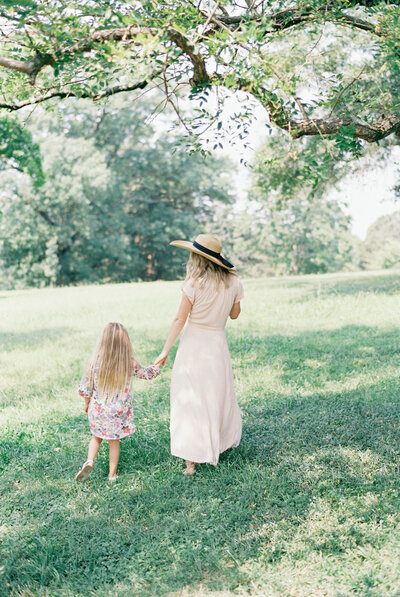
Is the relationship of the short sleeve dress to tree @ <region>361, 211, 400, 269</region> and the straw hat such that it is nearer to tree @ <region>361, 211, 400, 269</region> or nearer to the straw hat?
the straw hat

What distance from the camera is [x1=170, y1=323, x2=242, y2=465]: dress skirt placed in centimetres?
501

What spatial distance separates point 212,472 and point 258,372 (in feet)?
11.5

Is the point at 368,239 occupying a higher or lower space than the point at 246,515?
higher

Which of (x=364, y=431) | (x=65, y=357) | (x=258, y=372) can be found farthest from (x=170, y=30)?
(x=65, y=357)

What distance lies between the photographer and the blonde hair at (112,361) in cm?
493

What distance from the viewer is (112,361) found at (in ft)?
16.2

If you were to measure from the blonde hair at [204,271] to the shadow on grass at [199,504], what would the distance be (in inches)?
67.0

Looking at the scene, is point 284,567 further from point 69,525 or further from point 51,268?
point 51,268

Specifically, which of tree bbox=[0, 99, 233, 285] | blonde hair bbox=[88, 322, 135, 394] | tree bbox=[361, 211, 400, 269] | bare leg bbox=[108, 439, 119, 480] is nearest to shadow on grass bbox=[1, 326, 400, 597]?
bare leg bbox=[108, 439, 119, 480]

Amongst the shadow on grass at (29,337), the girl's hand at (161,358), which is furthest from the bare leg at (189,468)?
the shadow on grass at (29,337)

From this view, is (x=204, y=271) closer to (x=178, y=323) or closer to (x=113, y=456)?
(x=178, y=323)

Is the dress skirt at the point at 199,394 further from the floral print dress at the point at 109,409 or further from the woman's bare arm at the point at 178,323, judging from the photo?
the floral print dress at the point at 109,409

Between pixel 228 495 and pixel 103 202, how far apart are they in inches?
1553

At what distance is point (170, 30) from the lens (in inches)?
157
